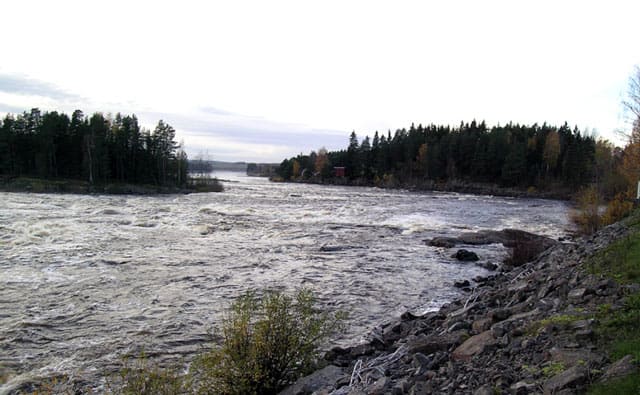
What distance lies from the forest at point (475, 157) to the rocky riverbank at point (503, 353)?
8011 centimetres

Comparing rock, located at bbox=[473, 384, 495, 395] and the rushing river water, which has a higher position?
rock, located at bbox=[473, 384, 495, 395]

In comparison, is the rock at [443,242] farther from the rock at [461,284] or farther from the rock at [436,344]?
the rock at [436,344]

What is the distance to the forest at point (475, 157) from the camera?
91.4 meters

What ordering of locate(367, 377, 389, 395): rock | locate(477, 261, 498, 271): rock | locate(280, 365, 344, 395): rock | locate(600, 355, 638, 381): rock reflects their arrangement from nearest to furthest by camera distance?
locate(600, 355, 638, 381): rock
locate(367, 377, 389, 395): rock
locate(280, 365, 344, 395): rock
locate(477, 261, 498, 271): rock

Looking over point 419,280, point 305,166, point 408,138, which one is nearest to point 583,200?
point 419,280

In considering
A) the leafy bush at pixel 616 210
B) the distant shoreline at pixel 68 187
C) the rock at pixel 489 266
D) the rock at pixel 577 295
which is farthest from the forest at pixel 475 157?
the rock at pixel 577 295

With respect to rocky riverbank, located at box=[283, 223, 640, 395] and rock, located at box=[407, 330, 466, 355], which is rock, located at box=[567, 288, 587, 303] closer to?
rocky riverbank, located at box=[283, 223, 640, 395]

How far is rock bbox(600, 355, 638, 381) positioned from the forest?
8362 centimetres

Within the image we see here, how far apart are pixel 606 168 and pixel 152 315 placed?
60439mm

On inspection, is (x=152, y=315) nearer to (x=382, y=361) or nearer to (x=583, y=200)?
(x=382, y=361)

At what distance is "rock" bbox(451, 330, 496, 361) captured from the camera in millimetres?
6177

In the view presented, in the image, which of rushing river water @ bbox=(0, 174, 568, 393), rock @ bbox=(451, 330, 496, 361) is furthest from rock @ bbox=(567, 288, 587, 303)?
rushing river water @ bbox=(0, 174, 568, 393)

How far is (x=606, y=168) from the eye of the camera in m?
53.9

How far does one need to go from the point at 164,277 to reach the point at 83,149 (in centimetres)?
6637
